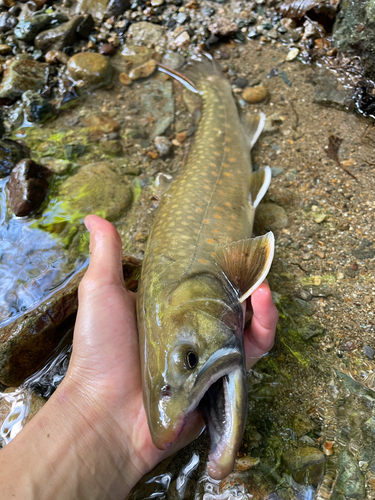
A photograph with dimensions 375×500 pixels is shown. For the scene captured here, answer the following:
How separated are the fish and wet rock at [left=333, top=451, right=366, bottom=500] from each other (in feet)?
3.63

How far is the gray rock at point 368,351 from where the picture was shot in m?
3.18

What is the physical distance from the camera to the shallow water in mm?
2742

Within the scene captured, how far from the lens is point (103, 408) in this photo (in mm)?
2605

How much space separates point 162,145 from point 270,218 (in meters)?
1.99

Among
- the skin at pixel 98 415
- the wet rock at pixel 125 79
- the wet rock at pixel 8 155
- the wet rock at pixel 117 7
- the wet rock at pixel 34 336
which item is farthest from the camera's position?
the wet rock at pixel 117 7

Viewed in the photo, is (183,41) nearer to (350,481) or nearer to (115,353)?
(115,353)

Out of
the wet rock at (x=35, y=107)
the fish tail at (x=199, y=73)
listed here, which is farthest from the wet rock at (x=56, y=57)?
the fish tail at (x=199, y=73)

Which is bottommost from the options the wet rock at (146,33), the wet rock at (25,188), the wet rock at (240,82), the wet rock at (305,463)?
the wet rock at (305,463)

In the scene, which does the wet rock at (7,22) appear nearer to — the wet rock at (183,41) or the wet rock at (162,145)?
the wet rock at (183,41)

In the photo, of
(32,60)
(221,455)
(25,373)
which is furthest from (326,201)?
(32,60)

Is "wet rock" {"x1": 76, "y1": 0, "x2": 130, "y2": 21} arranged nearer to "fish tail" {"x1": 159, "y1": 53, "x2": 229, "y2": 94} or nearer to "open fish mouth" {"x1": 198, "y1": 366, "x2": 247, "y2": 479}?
"fish tail" {"x1": 159, "y1": 53, "x2": 229, "y2": 94}

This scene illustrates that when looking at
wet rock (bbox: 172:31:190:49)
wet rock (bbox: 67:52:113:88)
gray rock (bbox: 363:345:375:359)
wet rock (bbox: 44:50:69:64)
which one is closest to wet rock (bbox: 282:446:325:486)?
gray rock (bbox: 363:345:375:359)

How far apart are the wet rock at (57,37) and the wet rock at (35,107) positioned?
1.39 metres

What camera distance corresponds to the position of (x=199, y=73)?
548cm
